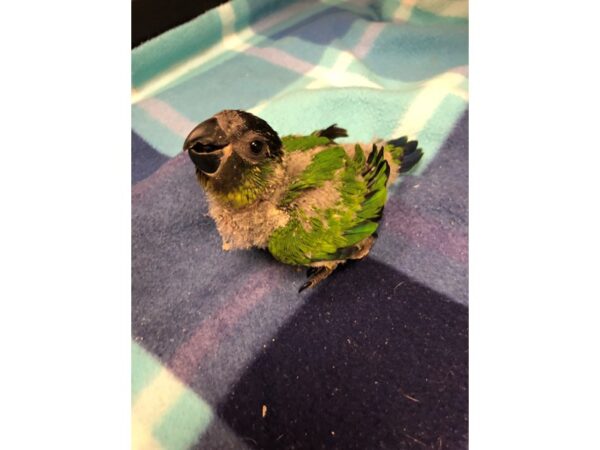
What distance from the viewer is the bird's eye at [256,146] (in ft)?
2.29

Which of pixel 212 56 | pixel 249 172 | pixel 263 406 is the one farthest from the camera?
pixel 212 56

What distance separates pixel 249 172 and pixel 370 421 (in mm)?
491

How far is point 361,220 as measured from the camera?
0.80m

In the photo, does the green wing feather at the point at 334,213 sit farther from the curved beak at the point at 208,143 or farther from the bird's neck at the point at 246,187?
the curved beak at the point at 208,143

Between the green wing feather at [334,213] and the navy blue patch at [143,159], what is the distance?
0.51 metres

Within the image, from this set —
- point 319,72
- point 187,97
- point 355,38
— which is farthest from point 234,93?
point 355,38

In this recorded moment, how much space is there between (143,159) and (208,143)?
0.58m

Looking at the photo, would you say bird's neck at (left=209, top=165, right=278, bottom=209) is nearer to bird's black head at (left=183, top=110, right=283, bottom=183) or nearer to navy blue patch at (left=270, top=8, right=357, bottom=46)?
bird's black head at (left=183, top=110, right=283, bottom=183)

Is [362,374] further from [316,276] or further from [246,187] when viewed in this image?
[246,187]

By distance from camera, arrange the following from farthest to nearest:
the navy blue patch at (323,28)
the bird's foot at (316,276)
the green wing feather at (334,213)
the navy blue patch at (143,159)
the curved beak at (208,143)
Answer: the navy blue patch at (323,28) < the navy blue patch at (143,159) < the bird's foot at (316,276) < the green wing feather at (334,213) < the curved beak at (208,143)

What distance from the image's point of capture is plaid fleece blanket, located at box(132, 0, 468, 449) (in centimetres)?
82

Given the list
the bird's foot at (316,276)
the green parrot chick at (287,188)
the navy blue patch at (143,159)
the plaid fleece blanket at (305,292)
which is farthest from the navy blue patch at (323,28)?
the bird's foot at (316,276)

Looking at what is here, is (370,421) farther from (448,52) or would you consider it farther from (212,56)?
(212,56)

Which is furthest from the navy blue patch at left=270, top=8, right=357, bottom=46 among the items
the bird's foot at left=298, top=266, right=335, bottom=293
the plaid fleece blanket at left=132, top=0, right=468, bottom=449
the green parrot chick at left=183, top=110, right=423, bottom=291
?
the bird's foot at left=298, top=266, right=335, bottom=293
